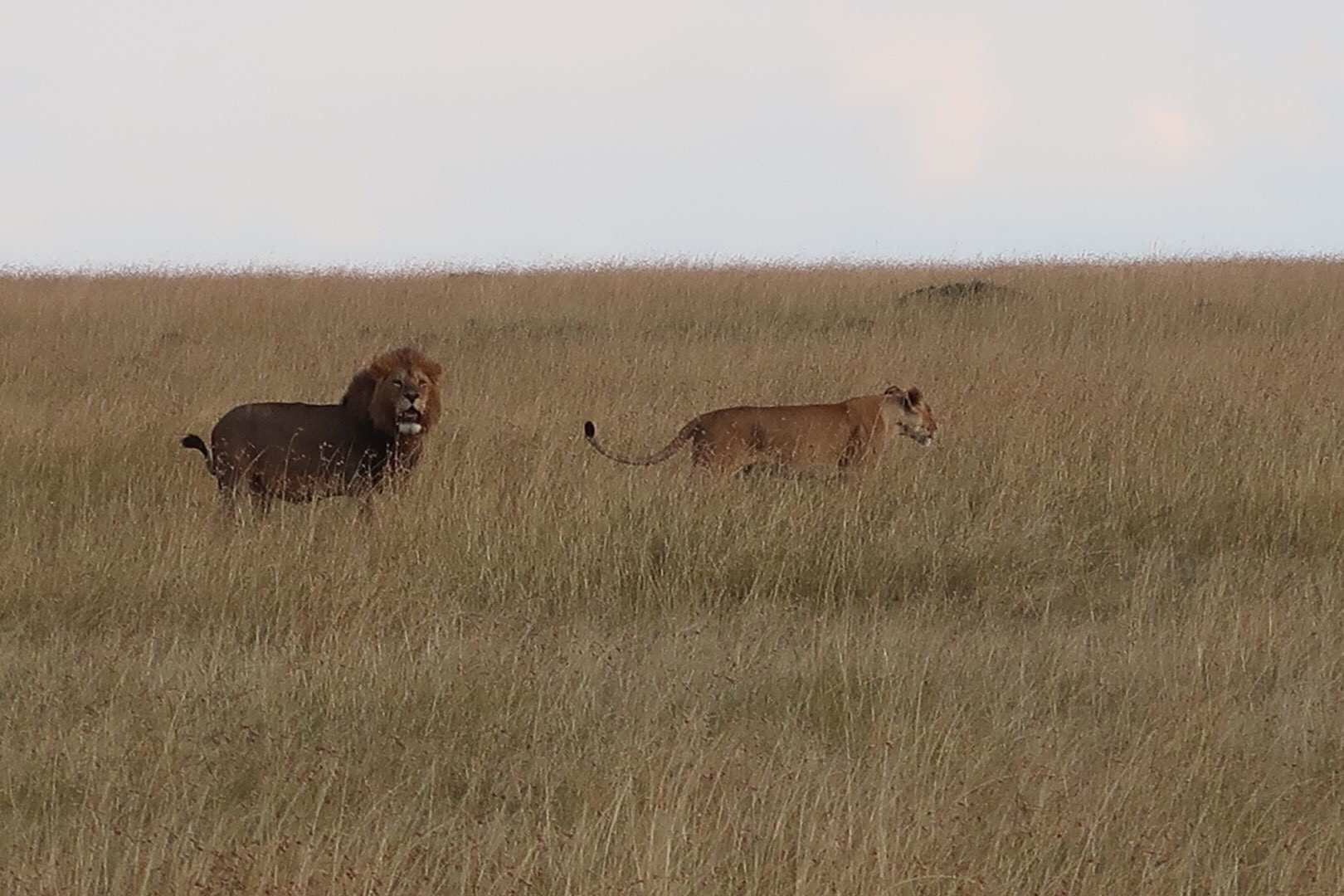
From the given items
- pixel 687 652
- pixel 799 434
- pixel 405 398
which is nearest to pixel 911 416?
pixel 799 434

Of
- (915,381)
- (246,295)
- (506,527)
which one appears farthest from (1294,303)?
(506,527)

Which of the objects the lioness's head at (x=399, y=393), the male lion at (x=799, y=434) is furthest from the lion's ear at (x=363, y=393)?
the male lion at (x=799, y=434)

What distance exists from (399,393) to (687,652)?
2444 mm

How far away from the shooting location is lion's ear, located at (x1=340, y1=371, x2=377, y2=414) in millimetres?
7176

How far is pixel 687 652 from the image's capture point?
197 inches

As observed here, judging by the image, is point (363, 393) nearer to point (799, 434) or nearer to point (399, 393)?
point (399, 393)

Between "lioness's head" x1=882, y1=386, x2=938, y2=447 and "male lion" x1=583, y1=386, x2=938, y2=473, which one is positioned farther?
"lioness's head" x1=882, y1=386, x2=938, y2=447

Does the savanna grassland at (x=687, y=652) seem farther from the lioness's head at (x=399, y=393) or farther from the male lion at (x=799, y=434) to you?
the lioness's head at (x=399, y=393)

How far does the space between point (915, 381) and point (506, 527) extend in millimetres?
4974

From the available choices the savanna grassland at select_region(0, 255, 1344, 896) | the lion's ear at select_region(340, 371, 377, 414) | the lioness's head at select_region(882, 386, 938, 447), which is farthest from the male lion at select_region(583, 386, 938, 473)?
the lion's ear at select_region(340, 371, 377, 414)

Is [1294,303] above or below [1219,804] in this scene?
above

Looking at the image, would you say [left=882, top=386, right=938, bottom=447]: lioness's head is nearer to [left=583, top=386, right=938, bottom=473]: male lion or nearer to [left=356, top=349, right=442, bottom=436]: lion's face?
[left=583, top=386, right=938, bottom=473]: male lion

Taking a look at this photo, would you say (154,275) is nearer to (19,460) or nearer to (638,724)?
(19,460)

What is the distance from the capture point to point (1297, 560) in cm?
638
